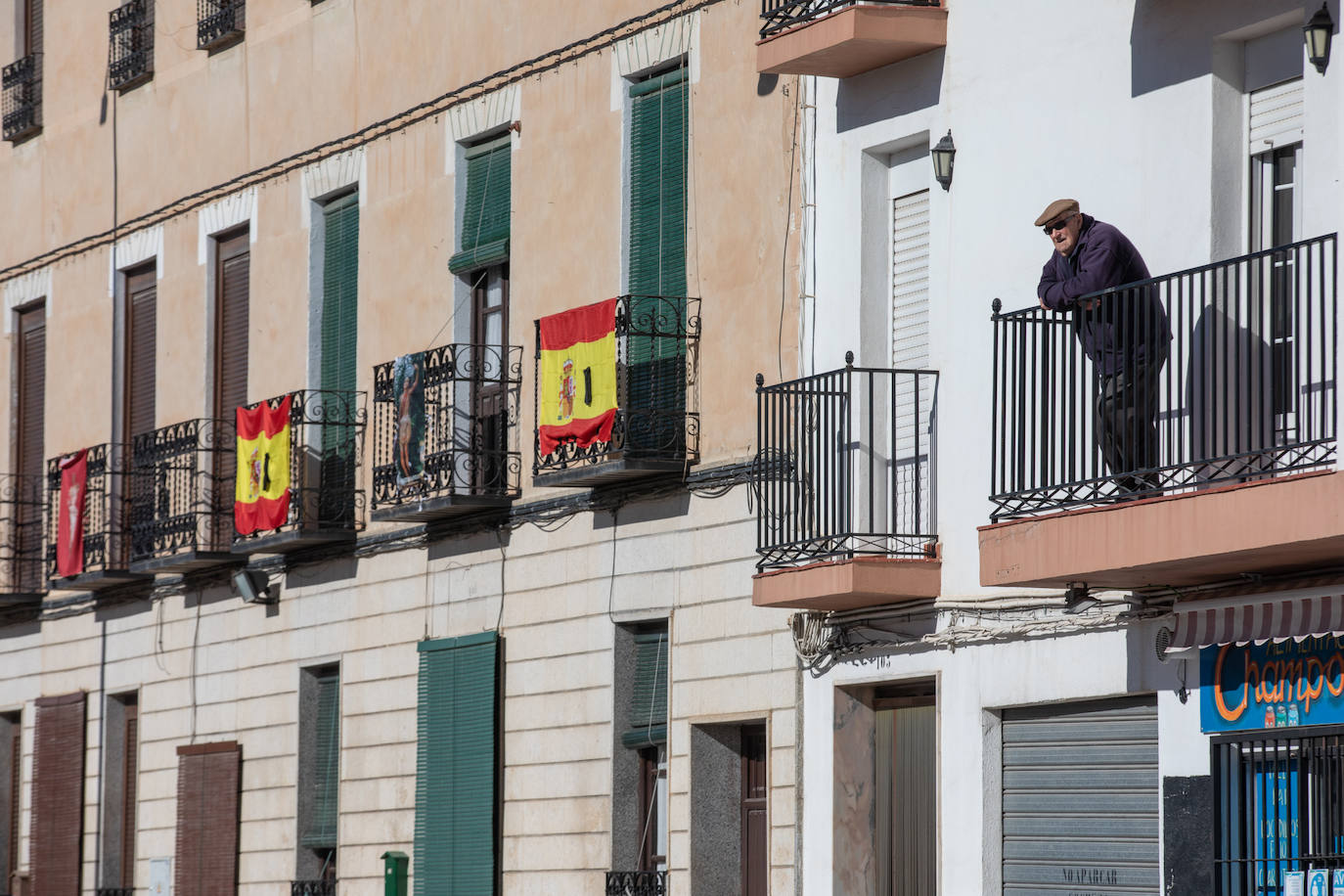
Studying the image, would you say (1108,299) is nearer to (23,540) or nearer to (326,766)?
(326,766)

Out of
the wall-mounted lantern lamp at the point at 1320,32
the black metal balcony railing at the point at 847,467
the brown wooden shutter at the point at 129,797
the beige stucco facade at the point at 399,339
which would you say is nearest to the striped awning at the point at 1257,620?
the black metal balcony railing at the point at 847,467

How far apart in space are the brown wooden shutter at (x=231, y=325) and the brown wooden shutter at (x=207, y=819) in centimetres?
296

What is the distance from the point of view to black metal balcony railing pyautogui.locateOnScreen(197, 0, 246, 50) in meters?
24.0

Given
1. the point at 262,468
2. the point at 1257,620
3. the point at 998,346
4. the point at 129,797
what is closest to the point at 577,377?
the point at 998,346

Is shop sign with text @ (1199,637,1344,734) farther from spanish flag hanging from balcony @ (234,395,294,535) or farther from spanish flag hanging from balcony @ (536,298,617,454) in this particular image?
spanish flag hanging from balcony @ (234,395,294,535)

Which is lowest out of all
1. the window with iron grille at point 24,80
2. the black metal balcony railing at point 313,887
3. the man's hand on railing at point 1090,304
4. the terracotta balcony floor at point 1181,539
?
the black metal balcony railing at point 313,887

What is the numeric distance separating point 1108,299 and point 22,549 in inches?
625

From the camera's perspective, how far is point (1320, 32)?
1333 centimetres

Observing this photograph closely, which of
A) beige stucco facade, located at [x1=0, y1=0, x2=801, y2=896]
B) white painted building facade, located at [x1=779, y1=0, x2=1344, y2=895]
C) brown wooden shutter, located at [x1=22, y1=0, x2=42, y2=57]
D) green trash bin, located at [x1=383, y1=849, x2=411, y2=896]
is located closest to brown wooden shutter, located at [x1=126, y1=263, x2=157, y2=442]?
beige stucco facade, located at [x1=0, y1=0, x2=801, y2=896]

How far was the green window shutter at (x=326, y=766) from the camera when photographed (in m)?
22.0

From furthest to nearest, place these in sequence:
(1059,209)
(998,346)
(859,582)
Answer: (859,582) < (998,346) < (1059,209)

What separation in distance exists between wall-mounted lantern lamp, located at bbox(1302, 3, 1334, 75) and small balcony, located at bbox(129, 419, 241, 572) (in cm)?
1197

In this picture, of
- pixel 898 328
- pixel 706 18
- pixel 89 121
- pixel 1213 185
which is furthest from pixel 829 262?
pixel 89 121

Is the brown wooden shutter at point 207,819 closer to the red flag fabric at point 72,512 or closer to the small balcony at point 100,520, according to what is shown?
the small balcony at point 100,520
